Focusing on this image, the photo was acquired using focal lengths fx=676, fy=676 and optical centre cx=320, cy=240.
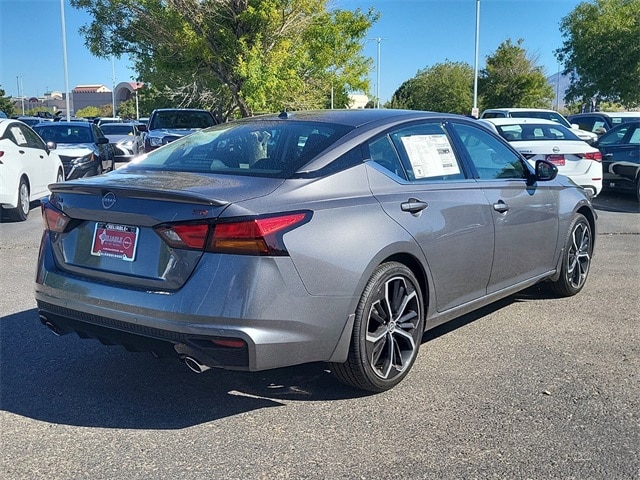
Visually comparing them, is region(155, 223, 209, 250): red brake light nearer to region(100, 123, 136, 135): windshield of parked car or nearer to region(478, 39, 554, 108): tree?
region(100, 123, 136, 135): windshield of parked car

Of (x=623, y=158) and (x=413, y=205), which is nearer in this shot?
(x=413, y=205)

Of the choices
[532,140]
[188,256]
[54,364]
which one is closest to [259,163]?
[188,256]

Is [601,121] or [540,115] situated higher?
[540,115]

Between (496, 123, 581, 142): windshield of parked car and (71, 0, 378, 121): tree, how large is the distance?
7.47 m

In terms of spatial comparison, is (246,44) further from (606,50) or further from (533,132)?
(606,50)

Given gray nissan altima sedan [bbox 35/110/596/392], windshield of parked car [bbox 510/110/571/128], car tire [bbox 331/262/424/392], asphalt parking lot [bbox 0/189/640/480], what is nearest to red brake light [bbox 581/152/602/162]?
asphalt parking lot [bbox 0/189/640/480]

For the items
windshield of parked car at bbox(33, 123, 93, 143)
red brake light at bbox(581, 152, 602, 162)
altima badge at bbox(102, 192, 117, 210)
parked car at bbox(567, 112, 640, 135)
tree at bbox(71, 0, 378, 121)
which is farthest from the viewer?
parked car at bbox(567, 112, 640, 135)

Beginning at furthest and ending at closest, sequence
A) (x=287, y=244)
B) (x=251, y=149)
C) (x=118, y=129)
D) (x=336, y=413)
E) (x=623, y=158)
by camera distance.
Result: 1. (x=118, y=129)
2. (x=623, y=158)
3. (x=251, y=149)
4. (x=336, y=413)
5. (x=287, y=244)

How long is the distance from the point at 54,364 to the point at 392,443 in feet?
7.58

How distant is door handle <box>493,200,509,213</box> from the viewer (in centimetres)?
469

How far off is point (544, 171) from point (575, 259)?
3.56ft

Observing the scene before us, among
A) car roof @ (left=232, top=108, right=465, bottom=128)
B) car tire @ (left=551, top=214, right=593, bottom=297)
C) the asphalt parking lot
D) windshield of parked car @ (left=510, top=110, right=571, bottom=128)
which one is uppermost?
windshield of parked car @ (left=510, top=110, right=571, bottom=128)

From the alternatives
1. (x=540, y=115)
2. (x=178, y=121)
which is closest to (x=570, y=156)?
(x=540, y=115)

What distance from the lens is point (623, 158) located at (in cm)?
1277
